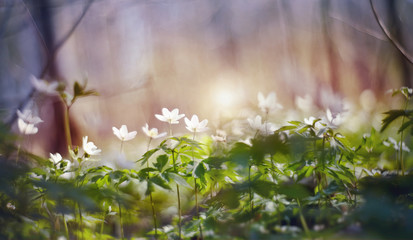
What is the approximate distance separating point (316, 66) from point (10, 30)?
1.62 metres

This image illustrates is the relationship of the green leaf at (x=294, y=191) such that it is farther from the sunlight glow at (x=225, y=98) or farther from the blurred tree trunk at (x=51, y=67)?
the blurred tree trunk at (x=51, y=67)

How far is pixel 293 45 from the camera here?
1.67 meters

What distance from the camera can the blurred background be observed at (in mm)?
1583

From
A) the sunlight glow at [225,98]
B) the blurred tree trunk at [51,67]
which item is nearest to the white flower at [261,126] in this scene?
the sunlight glow at [225,98]

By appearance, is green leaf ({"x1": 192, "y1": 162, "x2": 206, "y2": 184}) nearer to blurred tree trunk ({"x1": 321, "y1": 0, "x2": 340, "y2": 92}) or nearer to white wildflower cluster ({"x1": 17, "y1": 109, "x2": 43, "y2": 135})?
white wildflower cluster ({"x1": 17, "y1": 109, "x2": 43, "y2": 135})

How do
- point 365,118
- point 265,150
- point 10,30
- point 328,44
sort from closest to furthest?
point 265,150 < point 365,118 < point 10,30 < point 328,44

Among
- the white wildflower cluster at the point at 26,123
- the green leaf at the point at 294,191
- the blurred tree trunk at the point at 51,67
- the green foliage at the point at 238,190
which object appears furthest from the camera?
the blurred tree trunk at the point at 51,67

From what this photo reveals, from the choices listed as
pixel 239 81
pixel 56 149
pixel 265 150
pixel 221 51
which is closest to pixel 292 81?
pixel 239 81

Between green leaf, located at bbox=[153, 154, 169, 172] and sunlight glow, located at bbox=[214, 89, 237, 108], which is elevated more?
sunlight glow, located at bbox=[214, 89, 237, 108]

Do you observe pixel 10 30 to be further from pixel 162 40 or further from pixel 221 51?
pixel 221 51

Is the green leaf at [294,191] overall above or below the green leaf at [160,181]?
below

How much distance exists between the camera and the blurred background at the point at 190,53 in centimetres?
158

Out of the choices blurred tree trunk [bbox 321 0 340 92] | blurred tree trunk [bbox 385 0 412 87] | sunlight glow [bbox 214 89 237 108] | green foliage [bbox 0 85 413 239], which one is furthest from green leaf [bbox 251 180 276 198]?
blurred tree trunk [bbox 385 0 412 87]

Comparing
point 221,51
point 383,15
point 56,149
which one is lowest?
point 56,149
